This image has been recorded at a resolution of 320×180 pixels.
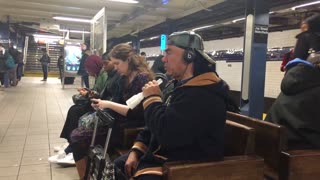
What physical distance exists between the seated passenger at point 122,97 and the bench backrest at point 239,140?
810 mm

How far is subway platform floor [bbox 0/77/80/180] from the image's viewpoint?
3236 millimetres

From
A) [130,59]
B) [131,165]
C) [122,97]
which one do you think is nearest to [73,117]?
[122,97]

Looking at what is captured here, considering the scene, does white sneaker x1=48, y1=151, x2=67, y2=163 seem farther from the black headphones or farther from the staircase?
the staircase

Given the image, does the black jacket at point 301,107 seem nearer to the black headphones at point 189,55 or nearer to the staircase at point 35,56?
the black headphones at point 189,55

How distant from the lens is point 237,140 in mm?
1887

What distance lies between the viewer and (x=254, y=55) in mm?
6055

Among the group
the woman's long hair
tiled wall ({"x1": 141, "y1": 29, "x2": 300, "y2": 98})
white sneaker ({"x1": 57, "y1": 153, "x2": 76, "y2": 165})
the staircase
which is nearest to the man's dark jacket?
the woman's long hair

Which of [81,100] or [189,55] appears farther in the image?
[81,100]

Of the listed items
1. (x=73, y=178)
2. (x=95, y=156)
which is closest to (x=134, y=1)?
(x=73, y=178)

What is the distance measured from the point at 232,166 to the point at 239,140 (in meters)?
0.28

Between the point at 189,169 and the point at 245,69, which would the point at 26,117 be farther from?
the point at 189,169

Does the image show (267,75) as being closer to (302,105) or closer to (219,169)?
(302,105)

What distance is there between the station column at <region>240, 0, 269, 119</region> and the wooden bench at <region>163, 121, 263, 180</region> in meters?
4.42

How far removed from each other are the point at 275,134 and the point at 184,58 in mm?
708
